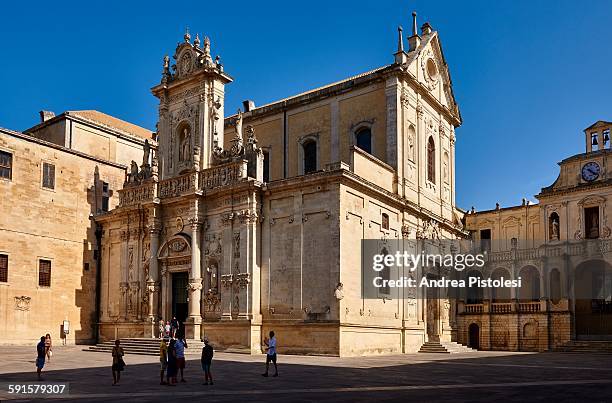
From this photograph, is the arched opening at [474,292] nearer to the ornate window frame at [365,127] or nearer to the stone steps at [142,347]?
the ornate window frame at [365,127]

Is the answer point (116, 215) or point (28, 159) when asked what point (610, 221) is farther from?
point (28, 159)

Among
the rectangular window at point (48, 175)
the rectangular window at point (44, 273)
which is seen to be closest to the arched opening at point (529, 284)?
the rectangular window at point (44, 273)

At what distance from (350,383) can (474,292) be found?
32309mm

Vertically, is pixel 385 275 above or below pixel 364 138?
below

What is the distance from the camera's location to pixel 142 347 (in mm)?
31938

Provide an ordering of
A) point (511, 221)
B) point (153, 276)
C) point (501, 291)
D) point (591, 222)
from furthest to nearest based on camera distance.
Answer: point (511, 221)
point (501, 291)
point (591, 222)
point (153, 276)

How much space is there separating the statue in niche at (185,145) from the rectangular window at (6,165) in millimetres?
8745

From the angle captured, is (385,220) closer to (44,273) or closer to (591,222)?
(44,273)

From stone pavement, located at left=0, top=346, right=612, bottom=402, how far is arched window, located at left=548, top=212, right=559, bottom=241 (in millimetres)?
21447

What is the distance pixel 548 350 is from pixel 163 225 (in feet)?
81.9

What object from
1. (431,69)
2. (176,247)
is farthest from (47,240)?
(431,69)

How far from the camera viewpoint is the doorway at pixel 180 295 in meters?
35.0

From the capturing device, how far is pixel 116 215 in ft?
125

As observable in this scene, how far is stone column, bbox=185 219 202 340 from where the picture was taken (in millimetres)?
32781
